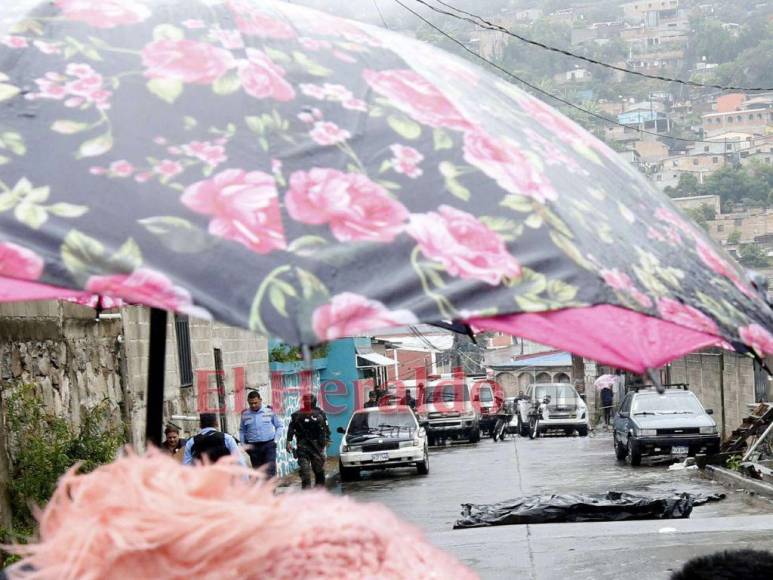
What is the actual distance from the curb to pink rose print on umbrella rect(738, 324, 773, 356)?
1394 centimetres

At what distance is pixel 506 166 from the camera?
2.81 metres

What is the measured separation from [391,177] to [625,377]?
150 ft

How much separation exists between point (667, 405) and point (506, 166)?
2291 centimetres

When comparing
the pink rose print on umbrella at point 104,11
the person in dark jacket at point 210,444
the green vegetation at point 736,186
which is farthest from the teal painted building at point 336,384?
the green vegetation at point 736,186

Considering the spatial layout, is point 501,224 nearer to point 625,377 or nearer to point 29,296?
point 29,296

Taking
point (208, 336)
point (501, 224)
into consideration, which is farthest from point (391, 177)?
point (208, 336)

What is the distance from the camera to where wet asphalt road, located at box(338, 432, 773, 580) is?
35.9ft

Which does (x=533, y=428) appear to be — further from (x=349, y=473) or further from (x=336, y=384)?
(x=349, y=473)

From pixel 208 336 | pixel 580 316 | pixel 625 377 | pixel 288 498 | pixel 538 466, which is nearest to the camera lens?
pixel 288 498

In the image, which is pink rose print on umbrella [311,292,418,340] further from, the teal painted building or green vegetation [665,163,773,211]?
green vegetation [665,163,773,211]

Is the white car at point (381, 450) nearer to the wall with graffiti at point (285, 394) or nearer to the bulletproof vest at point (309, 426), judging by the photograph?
the wall with graffiti at point (285, 394)

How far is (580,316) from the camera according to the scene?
2588 mm

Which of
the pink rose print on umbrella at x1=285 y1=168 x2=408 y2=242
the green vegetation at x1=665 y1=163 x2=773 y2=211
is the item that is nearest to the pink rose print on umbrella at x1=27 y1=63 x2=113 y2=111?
the pink rose print on umbrella at x1=285 y1=168 x2=408 y2=242

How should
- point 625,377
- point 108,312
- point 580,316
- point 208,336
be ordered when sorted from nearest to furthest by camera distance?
point 580,316
point 108,312
point 208,336
point 625,377
